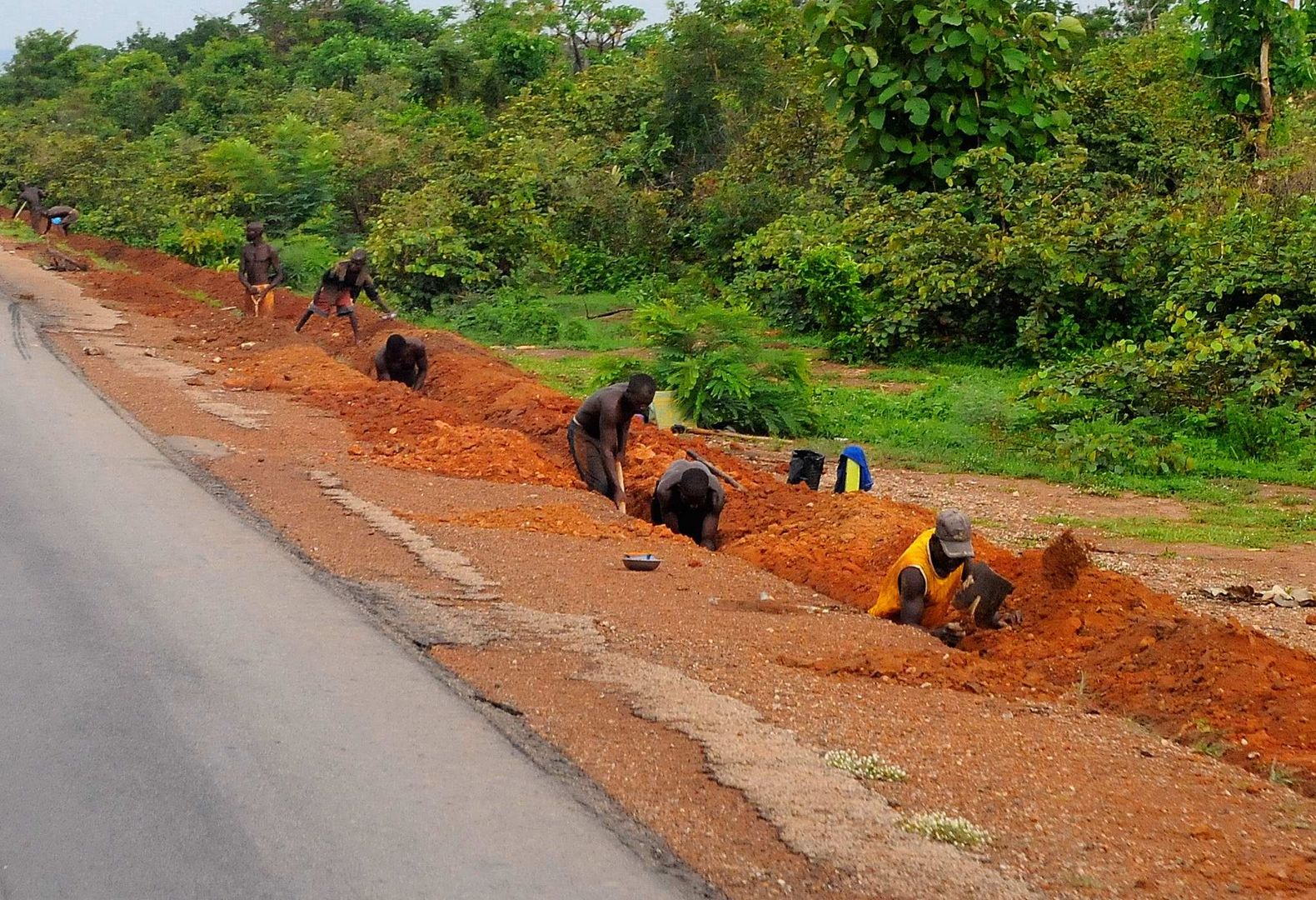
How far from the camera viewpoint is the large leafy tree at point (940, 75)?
20391mm

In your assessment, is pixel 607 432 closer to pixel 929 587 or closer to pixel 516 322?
pixel 929 587

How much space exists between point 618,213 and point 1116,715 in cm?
2139

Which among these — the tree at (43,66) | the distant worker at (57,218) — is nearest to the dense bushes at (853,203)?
the distant worker at (57,218)

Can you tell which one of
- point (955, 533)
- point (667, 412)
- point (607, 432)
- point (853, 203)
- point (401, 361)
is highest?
point (853, 203)

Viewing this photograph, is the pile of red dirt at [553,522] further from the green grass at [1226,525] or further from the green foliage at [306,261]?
the green foliage at [306,261]

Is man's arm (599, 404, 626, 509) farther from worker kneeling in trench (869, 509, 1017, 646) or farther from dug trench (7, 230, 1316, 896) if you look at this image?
worker kneeling in trench (869, 509, 1017, 646)

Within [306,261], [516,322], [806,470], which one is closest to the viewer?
[806,470]

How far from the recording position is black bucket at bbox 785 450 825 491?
13086mm

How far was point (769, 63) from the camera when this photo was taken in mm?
28953

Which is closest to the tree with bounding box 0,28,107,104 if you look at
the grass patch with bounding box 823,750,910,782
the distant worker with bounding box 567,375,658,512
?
the distant worker with bounding box 567,375,658,512

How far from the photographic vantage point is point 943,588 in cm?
878

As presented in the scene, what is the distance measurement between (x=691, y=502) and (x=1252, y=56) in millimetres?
14982

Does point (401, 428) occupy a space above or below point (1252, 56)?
below

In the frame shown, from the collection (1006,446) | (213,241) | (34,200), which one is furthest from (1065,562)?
(34,200)
